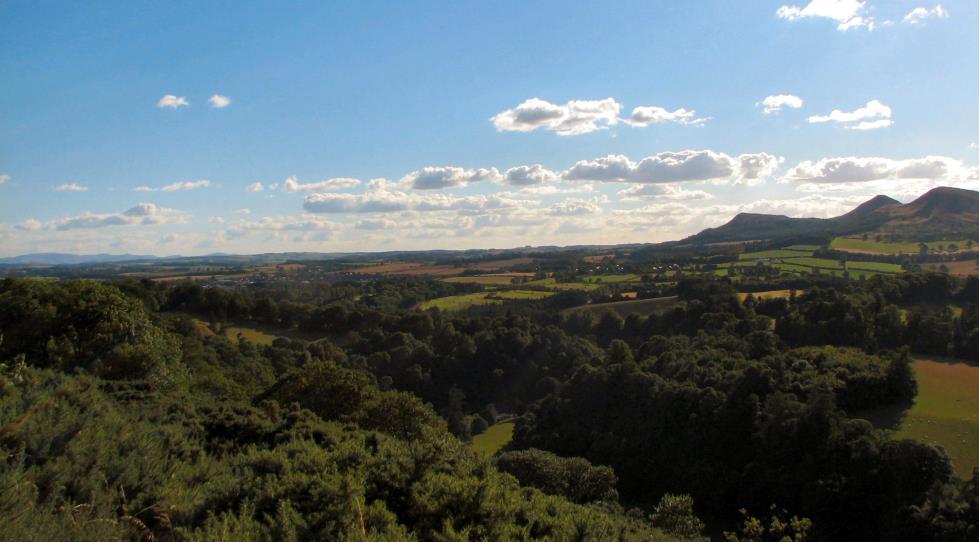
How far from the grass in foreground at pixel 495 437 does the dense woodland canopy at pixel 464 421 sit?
1297mm

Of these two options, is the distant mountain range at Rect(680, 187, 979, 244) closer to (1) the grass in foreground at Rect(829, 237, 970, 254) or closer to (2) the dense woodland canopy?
(1) the grass in foreground at Rect(829, 237, 970, 254)

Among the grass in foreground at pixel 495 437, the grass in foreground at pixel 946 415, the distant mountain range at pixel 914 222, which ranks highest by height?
the distant mountain range at pixel 914 222

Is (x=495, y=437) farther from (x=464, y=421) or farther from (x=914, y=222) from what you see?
(x=914, y=222)

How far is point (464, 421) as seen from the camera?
39.5 metres

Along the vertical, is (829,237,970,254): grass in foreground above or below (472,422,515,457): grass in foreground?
above

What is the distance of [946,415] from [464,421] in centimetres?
2757

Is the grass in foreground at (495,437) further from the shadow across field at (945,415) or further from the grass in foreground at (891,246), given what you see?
the grass in foreground at (891,246)

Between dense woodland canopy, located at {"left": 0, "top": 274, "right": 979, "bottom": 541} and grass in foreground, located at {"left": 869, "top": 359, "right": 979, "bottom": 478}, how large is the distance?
1.72 metres

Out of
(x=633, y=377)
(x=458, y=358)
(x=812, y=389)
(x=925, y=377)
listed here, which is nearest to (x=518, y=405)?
(x=458, y=358)

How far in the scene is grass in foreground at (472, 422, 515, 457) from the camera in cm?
3576

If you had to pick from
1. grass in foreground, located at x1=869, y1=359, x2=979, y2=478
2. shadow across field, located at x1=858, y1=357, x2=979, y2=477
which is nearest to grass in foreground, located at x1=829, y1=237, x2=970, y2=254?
shadow across field, located at x1=858, y1=357, x2=979, y2=477

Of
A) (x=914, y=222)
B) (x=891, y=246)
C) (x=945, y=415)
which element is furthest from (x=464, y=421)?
(x=914, y=222)

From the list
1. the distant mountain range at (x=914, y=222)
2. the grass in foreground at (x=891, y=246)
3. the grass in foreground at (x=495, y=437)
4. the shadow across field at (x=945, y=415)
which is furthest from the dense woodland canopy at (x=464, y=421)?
the distant mountain range at (x=914, y=222)

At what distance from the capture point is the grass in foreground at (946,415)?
23094 mm
